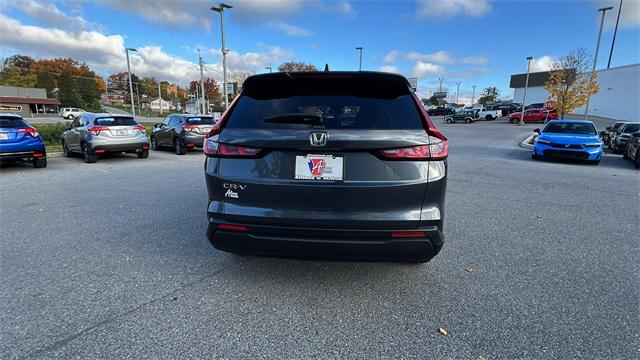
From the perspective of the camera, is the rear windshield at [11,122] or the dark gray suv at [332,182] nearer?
the dark gray suv at [332,182]

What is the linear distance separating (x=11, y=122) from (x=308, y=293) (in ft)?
31.4

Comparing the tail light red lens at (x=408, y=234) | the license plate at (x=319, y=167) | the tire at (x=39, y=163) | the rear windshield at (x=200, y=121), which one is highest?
the rear windshield at (x=200, y=121)

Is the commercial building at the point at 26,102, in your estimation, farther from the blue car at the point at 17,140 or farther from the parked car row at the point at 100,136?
the blue car at the point at 17,140

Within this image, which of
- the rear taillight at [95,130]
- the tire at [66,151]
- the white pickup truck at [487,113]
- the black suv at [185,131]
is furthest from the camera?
the white pickup truck at [487,113]

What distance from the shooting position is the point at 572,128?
11430 mm

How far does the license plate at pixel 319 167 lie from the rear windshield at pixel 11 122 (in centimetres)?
950

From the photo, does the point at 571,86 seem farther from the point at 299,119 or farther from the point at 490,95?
the point at 490,95

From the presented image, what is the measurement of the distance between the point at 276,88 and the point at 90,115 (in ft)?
33.8

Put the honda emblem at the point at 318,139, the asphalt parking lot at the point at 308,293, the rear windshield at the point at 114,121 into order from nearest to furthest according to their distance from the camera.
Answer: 1. the asphalt parking lot at the point at 308,293
2. the honda emblem at the point at 318,139
3. the rear windshield at the point at 114,121

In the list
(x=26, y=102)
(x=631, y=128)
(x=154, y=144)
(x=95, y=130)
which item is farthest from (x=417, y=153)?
(x=26, y=102)

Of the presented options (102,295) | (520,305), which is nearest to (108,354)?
(102,295)

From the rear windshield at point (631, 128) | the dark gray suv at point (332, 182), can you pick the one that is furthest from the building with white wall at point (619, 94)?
the dark gray suv at point (332, 182)

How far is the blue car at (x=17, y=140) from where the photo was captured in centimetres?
798

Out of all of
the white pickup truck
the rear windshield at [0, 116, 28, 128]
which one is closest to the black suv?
the rear windshield at [0, 116, 28, 128]
